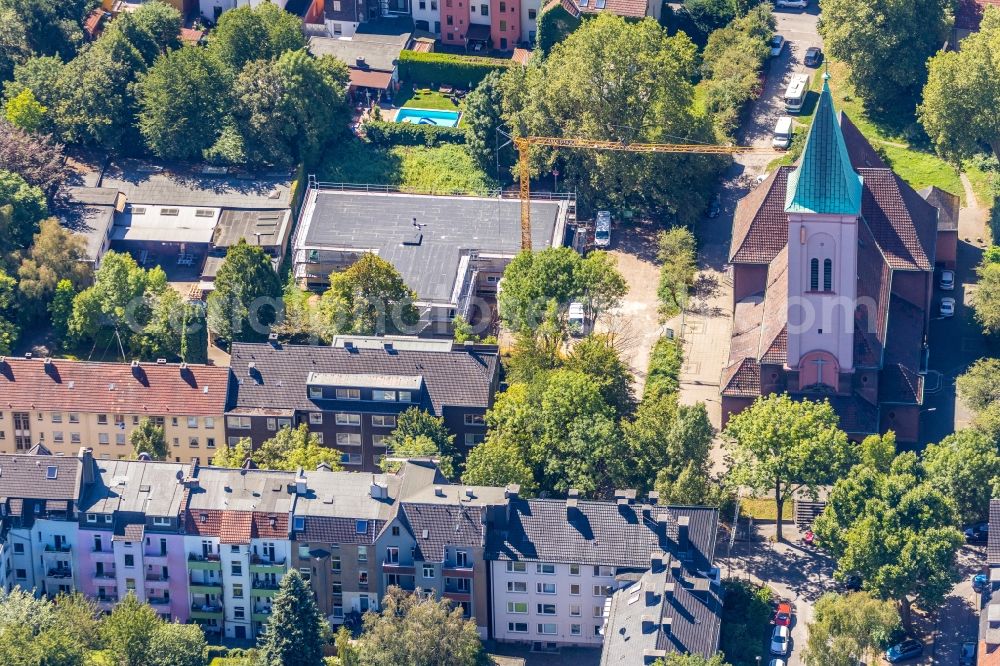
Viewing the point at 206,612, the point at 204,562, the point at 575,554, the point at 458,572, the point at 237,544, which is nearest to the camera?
the point at 575,554

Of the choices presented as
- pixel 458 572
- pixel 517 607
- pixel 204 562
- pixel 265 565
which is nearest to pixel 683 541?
pixel 517 607

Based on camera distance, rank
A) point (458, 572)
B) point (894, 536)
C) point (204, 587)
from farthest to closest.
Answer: point (204, 587) → point (458, 572) → point (894, 536)

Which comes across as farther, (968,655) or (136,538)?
(136,538)

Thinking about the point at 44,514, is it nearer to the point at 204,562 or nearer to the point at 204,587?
the point at 204,562

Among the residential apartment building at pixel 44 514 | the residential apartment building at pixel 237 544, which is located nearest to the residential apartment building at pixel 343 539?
the residential apartment building at pixel 237 544

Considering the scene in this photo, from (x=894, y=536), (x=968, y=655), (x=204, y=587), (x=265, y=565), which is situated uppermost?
(x=894, y=536)

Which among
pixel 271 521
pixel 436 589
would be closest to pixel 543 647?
pixel 436 589
